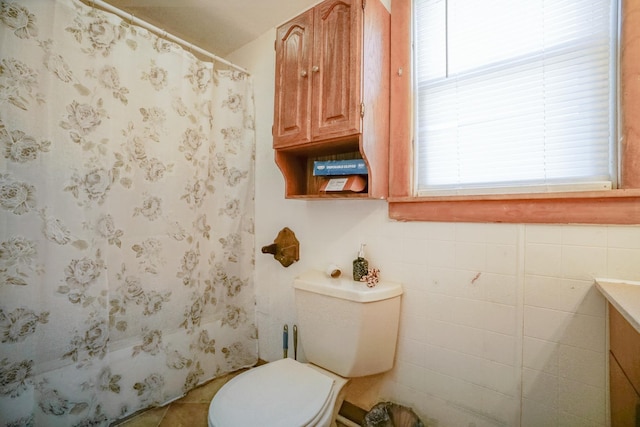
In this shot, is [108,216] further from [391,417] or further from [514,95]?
[514,95]

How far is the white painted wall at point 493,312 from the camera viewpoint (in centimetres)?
86

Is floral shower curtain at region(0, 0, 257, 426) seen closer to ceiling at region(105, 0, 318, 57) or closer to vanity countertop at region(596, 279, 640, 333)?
ceiling at region(105, 0, 318, 57)

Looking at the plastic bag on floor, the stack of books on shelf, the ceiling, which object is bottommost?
the plastic bag on floor

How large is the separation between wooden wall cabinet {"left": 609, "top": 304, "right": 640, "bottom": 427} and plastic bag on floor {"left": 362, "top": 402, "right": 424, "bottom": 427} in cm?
60

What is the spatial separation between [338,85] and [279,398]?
3.75 ft

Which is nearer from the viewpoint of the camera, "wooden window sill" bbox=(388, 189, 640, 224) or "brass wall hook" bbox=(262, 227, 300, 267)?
"wooden window sill" bbox=(388, 189, 640, 224)

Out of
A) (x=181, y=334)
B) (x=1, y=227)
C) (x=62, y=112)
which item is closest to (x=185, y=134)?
(x=62, y=112)

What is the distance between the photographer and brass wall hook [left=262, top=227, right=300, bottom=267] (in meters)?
1.54

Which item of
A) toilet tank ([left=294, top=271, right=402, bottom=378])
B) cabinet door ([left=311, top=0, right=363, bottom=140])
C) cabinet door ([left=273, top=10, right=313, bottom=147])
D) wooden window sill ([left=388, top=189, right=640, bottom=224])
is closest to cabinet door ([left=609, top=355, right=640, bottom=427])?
wooden window sill ([left=388, top=189, right=640, bottom=224])

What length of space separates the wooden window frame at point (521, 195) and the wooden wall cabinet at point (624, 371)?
11.6 inches

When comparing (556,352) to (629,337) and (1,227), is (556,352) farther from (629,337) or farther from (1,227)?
(1,227)

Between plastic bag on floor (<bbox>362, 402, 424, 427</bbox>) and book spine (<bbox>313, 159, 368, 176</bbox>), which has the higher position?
book spine (<bbox>313, 159, 368, 176</bbox>)

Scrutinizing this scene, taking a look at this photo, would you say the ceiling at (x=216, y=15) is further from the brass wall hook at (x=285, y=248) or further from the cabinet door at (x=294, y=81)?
the brass wall hook at (x=285, y=248)

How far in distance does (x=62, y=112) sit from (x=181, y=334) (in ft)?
3.61
